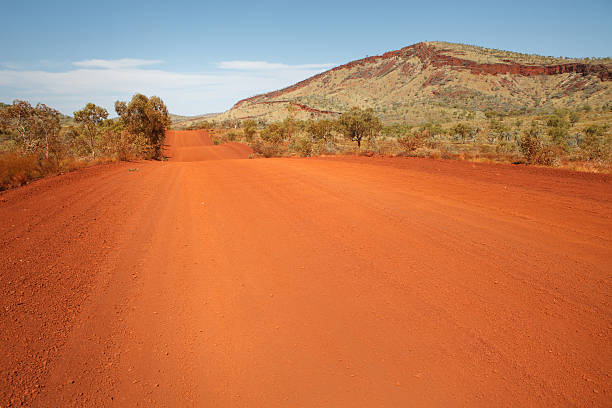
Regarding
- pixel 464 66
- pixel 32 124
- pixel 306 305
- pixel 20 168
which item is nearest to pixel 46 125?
pixel 32 124

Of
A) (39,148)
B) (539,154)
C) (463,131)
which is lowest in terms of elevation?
(539,154)

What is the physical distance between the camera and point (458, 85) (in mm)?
74688

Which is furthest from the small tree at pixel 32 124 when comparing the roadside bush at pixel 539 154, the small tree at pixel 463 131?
the small tree at pixel 463 131

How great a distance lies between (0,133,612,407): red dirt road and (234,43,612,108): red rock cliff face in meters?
78.4

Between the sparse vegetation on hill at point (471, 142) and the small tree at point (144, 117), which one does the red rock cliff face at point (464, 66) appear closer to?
the sparse vegetation on hill at point (471, 142)

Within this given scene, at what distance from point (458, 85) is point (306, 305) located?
85057 mm

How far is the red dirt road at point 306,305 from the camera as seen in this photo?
7.50ft

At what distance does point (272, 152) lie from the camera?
872 inches

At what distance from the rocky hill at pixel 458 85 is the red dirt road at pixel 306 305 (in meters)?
37.4

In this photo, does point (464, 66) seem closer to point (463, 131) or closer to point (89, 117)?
point (463, 131)

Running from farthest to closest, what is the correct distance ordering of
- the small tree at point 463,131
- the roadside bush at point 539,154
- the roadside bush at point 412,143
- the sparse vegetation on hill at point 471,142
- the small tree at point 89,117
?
the small tree at point 463,131
the small tree at point 89,117
the roadside bush at point 412,143
the sparse vegetation on hill at point 471,142
the roadside bush at point 539,154

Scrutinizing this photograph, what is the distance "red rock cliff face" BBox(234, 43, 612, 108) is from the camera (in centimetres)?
6366

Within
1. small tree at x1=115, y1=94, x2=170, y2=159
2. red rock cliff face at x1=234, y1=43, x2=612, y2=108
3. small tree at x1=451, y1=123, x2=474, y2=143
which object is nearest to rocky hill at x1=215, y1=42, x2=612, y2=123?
red rock cliff face at x1=234, y1=43, x2=612, y2=108

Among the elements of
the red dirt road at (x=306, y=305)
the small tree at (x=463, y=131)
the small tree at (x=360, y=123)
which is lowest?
the red dirt road at (x=306, y=305)
